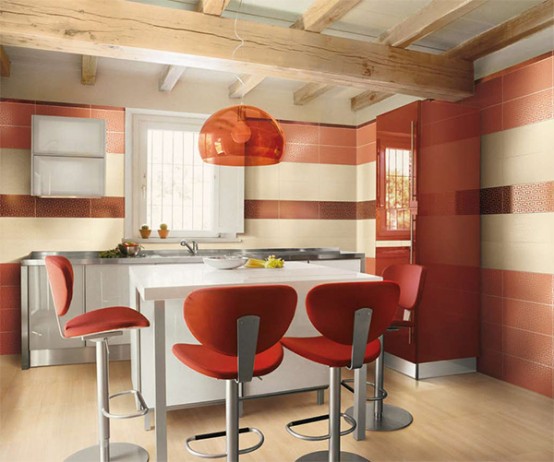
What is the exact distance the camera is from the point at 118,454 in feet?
8.58

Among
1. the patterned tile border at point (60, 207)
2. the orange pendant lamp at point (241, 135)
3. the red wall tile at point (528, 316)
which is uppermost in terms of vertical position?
the orange pendant lamp at point (241, 135)

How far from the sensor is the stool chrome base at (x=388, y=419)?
117 inches

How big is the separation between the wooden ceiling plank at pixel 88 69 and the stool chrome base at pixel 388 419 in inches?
140

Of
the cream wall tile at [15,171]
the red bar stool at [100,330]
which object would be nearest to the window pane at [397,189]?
the red bar stool at [100,330]

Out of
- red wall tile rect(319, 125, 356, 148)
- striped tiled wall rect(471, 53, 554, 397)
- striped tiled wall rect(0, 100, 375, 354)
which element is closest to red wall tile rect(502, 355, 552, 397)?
striped tiled wall rect(471, 53, 554, 397)

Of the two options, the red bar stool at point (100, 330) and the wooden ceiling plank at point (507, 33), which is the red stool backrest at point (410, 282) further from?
the wooden ceiling plank at point (507, 33)

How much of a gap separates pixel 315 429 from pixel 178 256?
2300 millimetres

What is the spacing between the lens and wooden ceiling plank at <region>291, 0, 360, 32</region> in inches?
128

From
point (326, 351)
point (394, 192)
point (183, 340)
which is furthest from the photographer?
point (394, 192)

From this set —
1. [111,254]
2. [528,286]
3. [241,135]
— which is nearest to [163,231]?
[111,254]

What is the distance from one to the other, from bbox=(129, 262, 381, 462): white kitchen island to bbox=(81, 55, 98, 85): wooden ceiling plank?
7.24 feet

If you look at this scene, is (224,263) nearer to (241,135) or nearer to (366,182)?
(241,135)

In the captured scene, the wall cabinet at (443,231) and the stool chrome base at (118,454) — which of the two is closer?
the stool chrome base at (118,454)

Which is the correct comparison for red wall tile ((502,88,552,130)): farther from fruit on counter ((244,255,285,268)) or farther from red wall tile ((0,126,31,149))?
red wall tile ((0,126,31,149))
